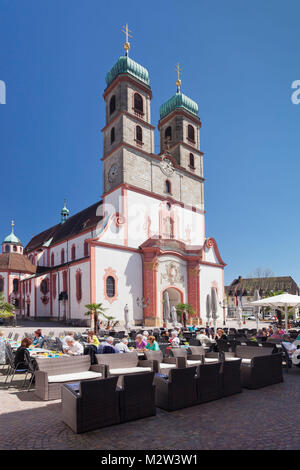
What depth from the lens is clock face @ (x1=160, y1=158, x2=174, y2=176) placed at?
3439 cm

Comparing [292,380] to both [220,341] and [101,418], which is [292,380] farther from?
[101,418]

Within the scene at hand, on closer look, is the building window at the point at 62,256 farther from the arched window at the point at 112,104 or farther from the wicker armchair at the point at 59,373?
the wicker armchair at the point at 59,373

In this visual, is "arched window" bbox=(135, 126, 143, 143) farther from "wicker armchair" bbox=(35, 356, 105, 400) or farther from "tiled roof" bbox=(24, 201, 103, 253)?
"wicker armchair" bbox=(35, 356, 105, 400)

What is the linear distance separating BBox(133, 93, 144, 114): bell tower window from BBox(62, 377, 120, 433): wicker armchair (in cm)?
3283

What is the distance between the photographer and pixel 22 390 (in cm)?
739

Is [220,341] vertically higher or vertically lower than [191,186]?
lower

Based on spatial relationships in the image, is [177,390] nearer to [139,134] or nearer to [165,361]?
[165,361]

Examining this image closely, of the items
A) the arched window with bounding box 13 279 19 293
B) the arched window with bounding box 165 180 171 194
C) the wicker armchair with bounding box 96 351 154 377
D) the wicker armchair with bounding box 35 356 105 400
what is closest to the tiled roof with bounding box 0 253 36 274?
the arched window with bounding box 13 279 19 293

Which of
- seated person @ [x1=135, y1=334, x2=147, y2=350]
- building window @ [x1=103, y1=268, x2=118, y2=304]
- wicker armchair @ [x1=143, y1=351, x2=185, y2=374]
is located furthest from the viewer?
building window @ [x1=103, y1=268, x2=118, y2=304]

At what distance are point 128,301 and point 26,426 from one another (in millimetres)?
23617

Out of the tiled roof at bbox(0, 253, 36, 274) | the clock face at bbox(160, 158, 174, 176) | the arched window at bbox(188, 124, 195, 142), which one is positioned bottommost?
the tiled roof at bbox(0, 253, 36, 274)

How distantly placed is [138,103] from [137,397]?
33.7 metres

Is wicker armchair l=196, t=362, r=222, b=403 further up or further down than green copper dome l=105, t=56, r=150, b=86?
further down

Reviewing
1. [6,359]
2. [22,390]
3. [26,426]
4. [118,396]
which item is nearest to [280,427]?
[118,396]
